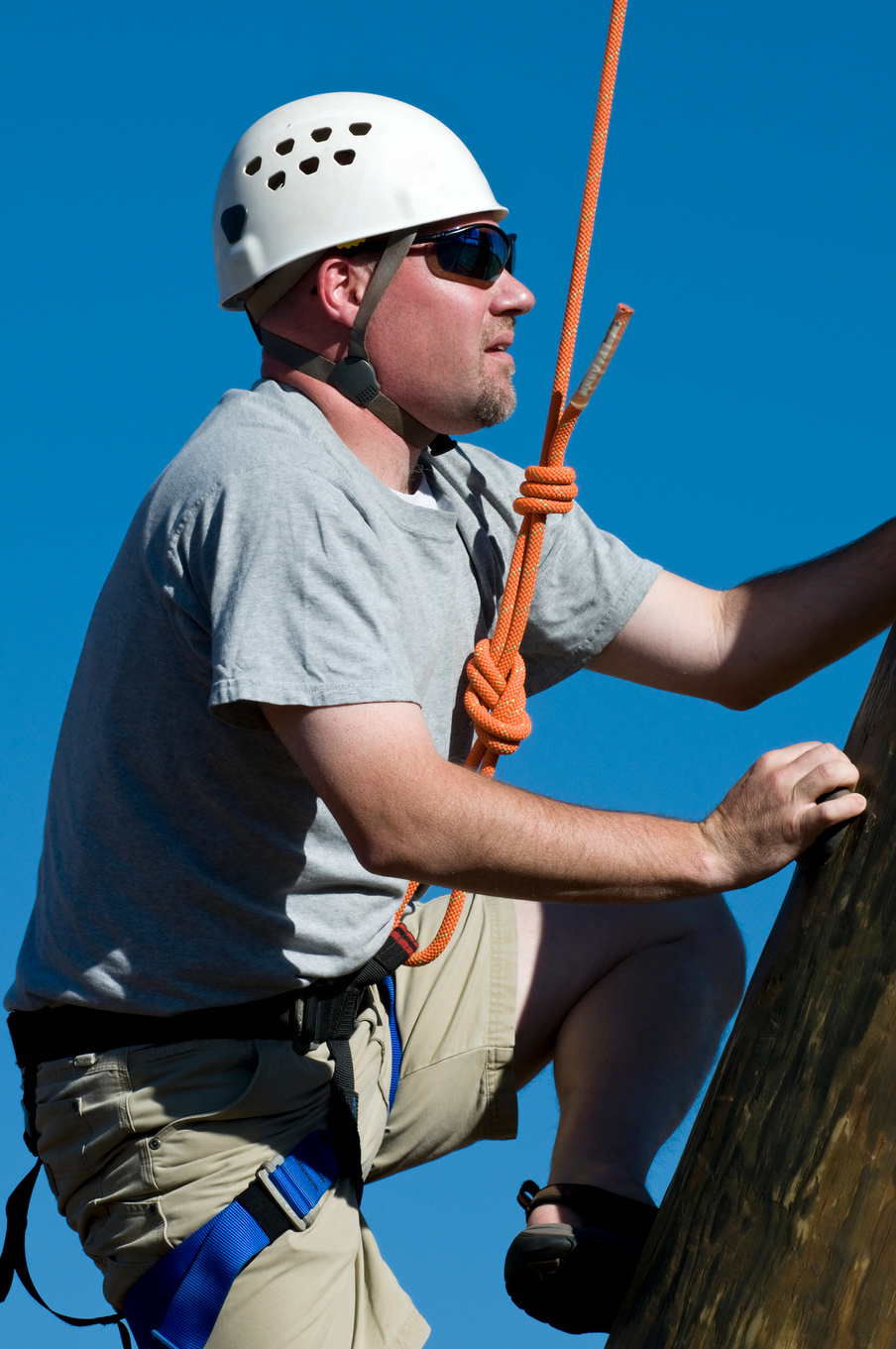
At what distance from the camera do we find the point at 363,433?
3.28 m

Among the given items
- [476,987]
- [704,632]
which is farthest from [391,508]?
[476,987]

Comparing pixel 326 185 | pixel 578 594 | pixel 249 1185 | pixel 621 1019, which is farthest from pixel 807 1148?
pixel 326 185

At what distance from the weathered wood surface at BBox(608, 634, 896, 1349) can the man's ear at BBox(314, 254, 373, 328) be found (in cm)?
167

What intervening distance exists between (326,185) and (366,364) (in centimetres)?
53

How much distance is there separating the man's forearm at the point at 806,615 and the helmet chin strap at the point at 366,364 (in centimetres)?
93

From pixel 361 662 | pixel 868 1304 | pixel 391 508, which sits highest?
pixel 391 508

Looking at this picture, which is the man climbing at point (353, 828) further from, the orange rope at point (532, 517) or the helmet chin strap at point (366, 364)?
Answer: the orange rope at point (532, 517)

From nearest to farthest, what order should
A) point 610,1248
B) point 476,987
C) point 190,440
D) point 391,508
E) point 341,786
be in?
1. point 341,786
2. point 610,1248
3. point 190,440
4. point 391,508
5. point 476,987

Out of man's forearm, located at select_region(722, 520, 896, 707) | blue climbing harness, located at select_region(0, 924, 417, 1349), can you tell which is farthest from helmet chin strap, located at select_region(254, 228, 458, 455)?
blue climbing harness, located at select_region(0, 924, 417, 1349)

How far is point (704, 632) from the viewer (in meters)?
3.69

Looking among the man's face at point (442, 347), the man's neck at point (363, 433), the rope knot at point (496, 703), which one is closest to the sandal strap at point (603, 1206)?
the rope knot at point (496, 703)

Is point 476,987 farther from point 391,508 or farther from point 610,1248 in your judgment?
point 391,508

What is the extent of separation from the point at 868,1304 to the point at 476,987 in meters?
1.65

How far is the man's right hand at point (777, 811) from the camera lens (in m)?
2.35
